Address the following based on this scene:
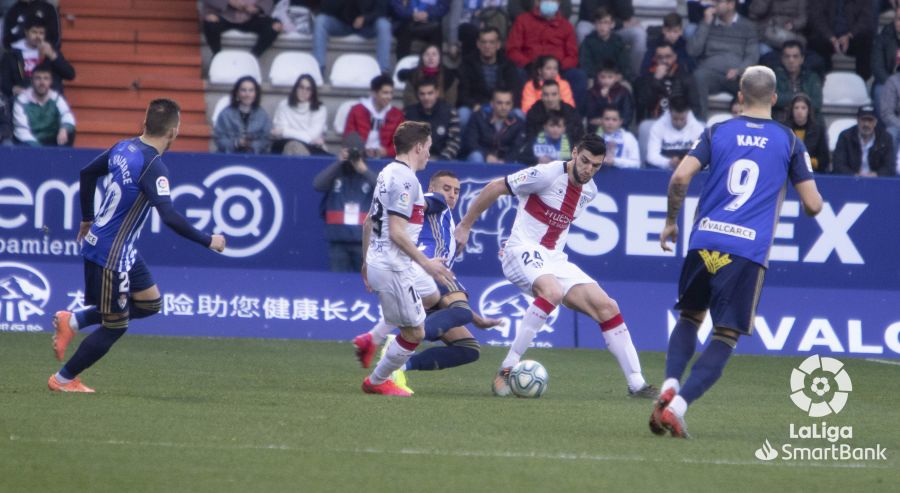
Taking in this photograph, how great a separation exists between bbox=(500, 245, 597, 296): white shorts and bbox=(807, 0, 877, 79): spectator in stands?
9526mm

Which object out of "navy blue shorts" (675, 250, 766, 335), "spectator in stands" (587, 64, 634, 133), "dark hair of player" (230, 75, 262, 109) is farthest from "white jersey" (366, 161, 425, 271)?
"spectator in stands" (587, 64, 634, 133)

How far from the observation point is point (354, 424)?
8227mm

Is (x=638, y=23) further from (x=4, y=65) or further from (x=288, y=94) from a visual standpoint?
(x=4, y=65)

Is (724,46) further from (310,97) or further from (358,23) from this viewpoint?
(310,97)

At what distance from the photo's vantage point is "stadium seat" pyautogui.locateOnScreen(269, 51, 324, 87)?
18.8 metres

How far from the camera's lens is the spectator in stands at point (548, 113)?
1664 centimetres

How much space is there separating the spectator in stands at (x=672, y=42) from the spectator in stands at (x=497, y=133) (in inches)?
89.5

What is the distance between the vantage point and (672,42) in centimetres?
1847

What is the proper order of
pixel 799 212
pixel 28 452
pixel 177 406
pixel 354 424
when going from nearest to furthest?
Result: pixel 28 452 → pixel 354 424 → pixel 177 406 → pixel 799 212

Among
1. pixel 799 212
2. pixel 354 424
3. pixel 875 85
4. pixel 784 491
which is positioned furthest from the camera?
pixel 875 85

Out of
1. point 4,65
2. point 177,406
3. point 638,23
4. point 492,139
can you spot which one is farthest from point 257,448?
point 638,23

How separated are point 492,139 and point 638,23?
11.1 ft

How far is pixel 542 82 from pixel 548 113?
0.97 metres

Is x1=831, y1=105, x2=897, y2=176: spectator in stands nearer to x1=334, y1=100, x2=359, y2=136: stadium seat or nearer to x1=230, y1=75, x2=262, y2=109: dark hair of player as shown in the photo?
x1=334, y1=100, x2=359, y2=136: stadium seat
